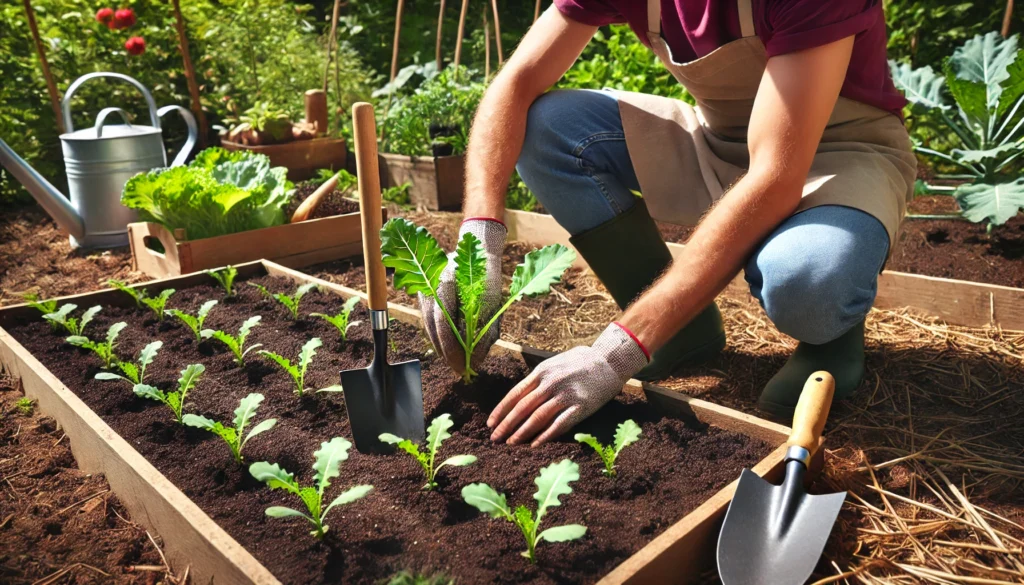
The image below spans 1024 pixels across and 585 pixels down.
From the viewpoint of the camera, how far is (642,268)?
7.50ft

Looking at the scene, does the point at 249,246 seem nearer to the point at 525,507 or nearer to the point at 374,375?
the point at 374,375

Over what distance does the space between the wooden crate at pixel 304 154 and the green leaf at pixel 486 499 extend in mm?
3432

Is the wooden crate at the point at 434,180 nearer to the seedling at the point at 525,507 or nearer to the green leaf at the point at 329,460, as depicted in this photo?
the green leaf at the point at 329,460

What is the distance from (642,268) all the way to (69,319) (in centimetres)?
171

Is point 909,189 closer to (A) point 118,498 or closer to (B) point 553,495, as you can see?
(B) point 553,495

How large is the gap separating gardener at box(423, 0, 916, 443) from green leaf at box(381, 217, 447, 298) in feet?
0.28

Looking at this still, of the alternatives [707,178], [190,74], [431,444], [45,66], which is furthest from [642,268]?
[45,66]

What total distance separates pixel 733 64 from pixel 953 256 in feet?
4.62

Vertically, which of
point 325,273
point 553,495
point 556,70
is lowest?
point 325,273

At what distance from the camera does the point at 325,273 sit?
3.25 metres

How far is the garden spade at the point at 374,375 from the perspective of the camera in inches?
65.2

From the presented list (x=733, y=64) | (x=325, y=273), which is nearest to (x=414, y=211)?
(x=325, y=273)

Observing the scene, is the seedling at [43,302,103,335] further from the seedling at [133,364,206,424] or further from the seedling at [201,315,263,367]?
the seedling at [133,364,206,424]

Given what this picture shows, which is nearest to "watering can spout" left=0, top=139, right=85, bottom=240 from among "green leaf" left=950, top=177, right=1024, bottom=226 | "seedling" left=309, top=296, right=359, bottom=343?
"seedling" left=309, top=296, right=359, bottom=343
